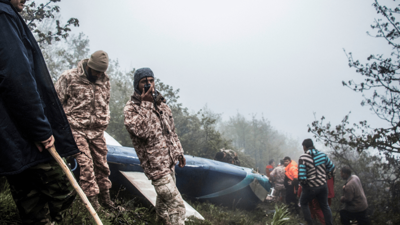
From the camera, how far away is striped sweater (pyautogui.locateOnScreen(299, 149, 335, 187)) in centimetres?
528

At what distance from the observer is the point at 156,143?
9.64 feet

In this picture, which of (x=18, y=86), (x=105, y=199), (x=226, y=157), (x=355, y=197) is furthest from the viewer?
(x=226, y=157)

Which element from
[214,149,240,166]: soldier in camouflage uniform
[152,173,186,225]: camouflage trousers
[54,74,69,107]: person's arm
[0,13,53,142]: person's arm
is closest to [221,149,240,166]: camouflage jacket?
[214,149,240,166]: soldier in camouflage uniform

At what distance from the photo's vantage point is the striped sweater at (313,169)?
17.3 feet

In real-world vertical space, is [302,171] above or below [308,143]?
below

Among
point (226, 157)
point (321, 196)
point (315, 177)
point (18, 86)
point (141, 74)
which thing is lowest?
point (226, 157)

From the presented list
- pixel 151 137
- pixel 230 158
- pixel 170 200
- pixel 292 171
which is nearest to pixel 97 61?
pixel 151 137

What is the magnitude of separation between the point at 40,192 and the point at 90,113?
5.80 feet

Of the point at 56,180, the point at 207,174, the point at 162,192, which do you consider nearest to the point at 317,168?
the point at 207,174

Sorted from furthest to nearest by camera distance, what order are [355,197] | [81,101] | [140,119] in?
[355,197]
[81,101]
[140,119]

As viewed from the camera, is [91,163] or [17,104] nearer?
[17,104]

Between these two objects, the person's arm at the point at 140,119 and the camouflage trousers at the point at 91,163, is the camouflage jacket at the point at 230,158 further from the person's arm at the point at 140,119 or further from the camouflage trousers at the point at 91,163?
the person's arm at the point at 140,119

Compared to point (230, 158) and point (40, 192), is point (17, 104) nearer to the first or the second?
point (40, 192)

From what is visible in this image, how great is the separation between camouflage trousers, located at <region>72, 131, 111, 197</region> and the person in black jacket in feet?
4.11
